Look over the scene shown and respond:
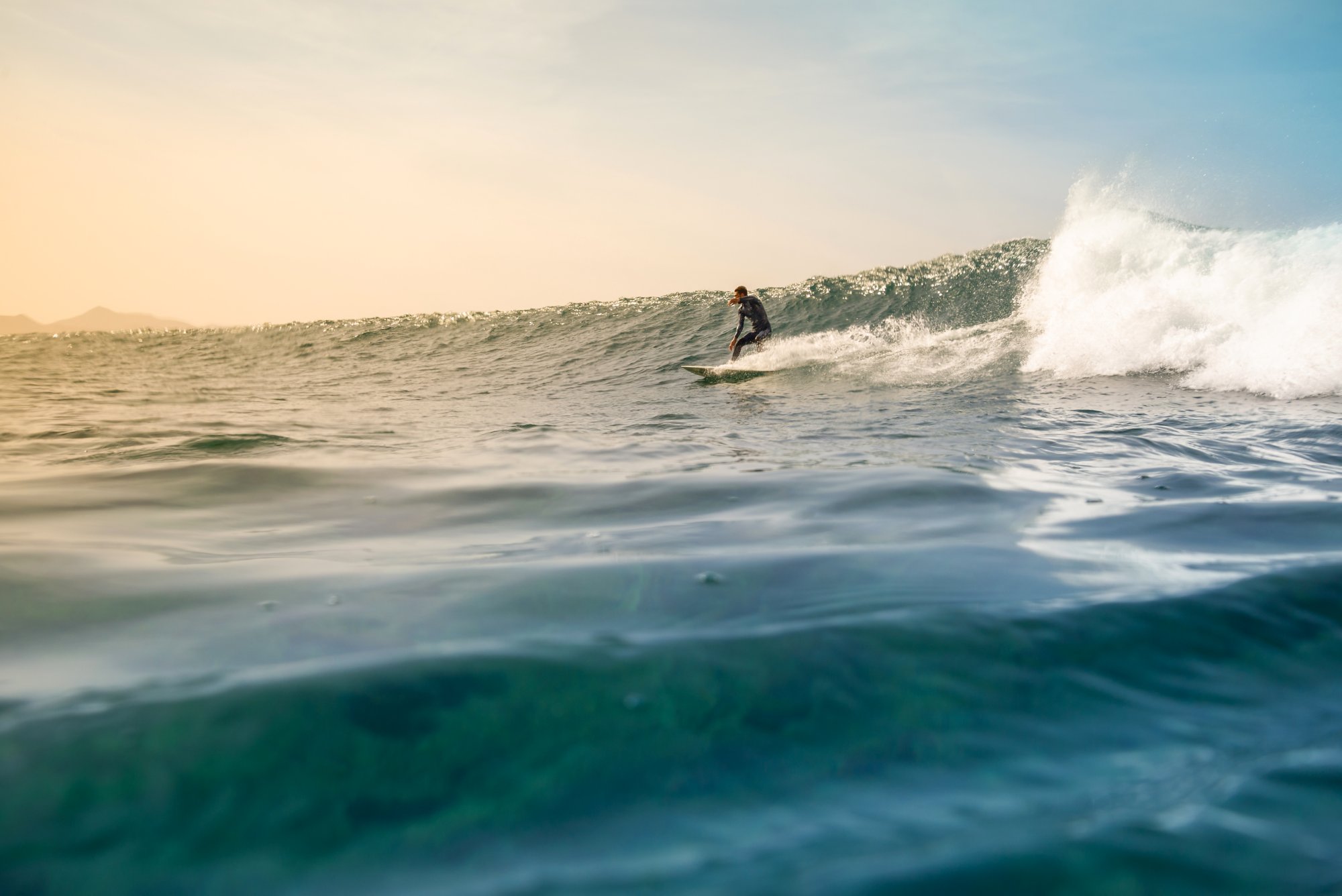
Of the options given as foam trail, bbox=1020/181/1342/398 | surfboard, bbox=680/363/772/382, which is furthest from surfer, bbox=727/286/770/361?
foam trail, bbox=1020/181/1342/398

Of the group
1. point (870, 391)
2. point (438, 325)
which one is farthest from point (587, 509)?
point (438, 325)

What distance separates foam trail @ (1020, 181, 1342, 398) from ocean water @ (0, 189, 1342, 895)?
5.55 m

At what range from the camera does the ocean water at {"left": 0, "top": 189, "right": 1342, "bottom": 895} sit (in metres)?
1.16

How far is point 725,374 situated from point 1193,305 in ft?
23.9

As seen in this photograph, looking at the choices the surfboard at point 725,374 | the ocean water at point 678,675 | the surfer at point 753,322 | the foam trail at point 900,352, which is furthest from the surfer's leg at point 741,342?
the ocean water at point 678,675

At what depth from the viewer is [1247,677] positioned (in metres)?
1.73

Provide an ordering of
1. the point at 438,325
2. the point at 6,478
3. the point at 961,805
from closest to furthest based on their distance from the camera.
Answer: the point at 961,805 < the point at 6,478 < the point at 438,325

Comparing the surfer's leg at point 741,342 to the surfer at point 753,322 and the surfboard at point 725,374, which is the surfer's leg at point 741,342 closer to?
the surfer at point 753,322

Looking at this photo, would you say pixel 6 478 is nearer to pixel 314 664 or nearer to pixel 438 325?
pixel 314 664

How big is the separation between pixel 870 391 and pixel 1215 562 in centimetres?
870

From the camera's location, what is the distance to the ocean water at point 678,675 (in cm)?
116

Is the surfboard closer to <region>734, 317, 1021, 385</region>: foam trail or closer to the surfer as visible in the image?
<region>734, 317, 1021, 385</region>: foam trail

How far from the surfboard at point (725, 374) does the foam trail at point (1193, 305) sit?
4440 mm

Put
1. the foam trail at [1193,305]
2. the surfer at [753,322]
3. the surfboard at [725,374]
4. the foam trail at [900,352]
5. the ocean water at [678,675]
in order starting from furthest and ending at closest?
the surfer at [753,322] < the surfboard at [725,374] < the foam trail at [900,352] < the foam trail at [1193,305] < the ocean water at [678,675]
